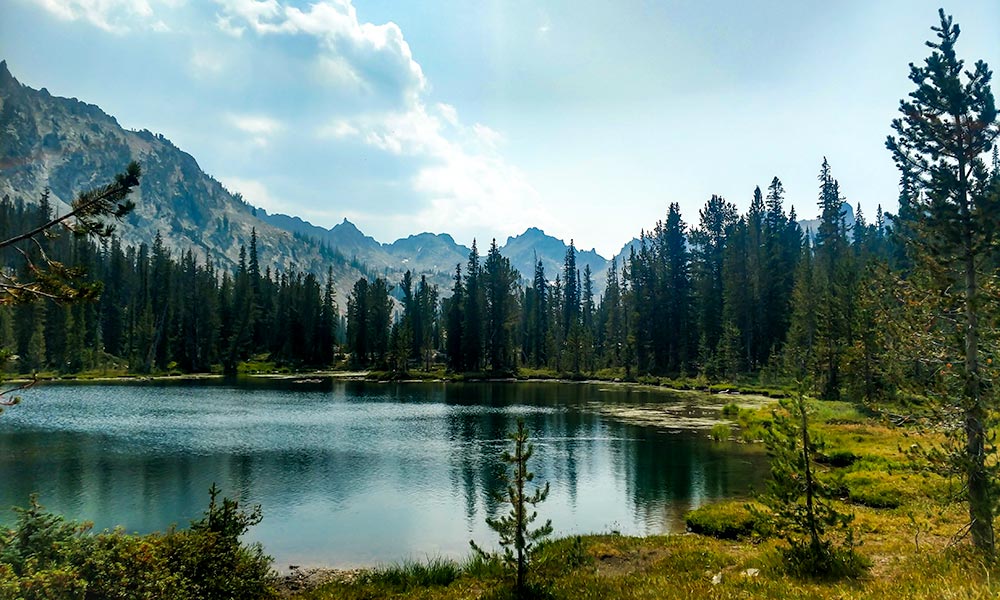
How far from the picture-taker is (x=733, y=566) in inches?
623

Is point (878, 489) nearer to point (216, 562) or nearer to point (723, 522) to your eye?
point (723, 522)

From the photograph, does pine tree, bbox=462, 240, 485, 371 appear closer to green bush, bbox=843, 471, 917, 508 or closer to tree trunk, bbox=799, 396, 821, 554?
green bush, bbox=843, 471, 917, 508

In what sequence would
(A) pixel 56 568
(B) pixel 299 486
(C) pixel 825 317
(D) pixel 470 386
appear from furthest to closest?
(D) pixel 470 386 < (C) pixel 825 317 < (B) pixel 299 486 < (A) pixel 56 568

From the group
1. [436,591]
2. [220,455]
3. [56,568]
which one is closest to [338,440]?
[220,455]

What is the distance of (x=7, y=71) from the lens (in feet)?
33.6

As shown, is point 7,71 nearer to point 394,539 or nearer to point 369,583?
point 369,583

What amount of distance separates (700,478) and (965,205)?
21.8 m

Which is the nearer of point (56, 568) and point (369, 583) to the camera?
point (56, 568)

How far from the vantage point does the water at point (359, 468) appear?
79.9 feet

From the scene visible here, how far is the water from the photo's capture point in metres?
24.4

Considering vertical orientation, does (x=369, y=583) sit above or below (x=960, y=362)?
below

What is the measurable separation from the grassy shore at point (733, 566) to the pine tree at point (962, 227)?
3.35 ft

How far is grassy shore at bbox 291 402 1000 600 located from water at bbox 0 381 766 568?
12.2 ft

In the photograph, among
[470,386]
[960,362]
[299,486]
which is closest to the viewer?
[960,362]
